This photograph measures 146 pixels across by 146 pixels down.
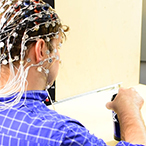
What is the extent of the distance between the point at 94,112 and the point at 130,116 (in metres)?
0.39

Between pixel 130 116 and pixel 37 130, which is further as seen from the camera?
pixel 130 116

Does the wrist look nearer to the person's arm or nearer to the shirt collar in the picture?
the person's arm

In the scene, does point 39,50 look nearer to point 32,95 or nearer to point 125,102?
point 32,95

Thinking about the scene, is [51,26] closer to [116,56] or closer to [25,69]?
[25,69]

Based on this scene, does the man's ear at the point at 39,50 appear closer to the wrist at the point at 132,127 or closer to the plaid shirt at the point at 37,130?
the plaid shirt at the point at 37,130

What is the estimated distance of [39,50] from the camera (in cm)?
52

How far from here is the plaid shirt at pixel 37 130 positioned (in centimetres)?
44

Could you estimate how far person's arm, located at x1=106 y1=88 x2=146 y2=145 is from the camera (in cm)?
61

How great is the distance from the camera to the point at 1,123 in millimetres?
467

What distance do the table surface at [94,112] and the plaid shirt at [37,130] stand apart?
36cm

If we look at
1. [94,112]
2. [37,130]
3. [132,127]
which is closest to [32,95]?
[37,130]

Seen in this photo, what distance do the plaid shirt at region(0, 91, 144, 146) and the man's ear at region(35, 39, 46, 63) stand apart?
4.4 inches

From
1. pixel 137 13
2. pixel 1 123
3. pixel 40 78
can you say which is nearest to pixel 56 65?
pixel 40 78

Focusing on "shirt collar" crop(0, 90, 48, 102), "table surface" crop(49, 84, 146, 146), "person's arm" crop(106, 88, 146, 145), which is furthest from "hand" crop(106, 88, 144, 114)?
"shirt collar" crop(0, 90, 48, 102)
